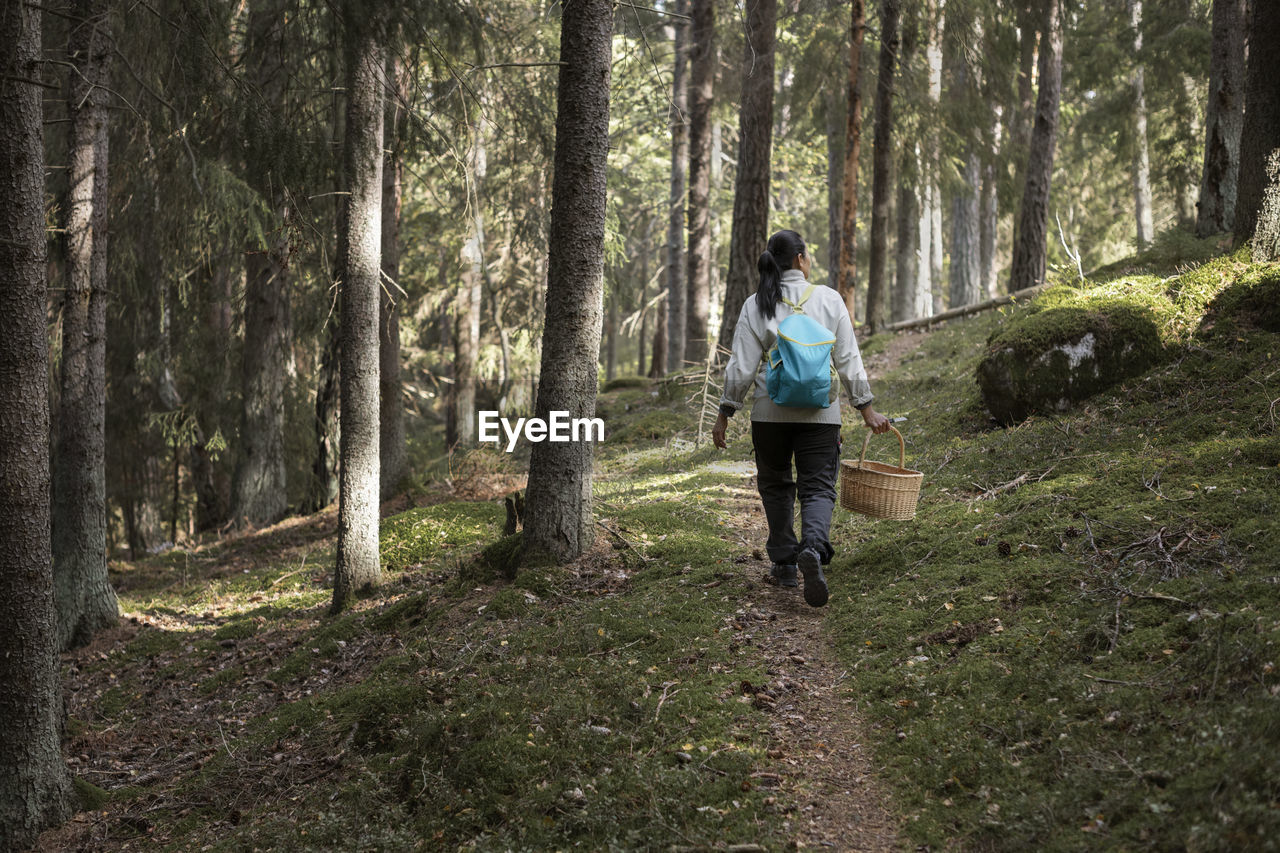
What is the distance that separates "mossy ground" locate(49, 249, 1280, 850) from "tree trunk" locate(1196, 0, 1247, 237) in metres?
3.25

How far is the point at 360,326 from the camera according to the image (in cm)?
788

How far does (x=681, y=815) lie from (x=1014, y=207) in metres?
17.2

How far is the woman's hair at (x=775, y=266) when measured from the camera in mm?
5352

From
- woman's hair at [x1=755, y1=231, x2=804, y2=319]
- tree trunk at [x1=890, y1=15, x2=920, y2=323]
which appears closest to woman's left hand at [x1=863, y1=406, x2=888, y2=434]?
woman's hair at [x1=755, y1=231, x2=804, y2=319]

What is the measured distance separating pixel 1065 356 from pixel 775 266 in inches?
130

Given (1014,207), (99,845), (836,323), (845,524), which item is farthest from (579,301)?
(1014,207)

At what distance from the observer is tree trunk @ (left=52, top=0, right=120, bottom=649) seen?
28.8 ft

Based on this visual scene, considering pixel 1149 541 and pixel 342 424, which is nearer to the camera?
pixel 1149 541

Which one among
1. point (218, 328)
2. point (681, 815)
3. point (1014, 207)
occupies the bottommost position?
point (681, 815)

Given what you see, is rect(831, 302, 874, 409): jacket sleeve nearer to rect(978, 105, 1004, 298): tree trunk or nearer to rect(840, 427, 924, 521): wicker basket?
rect(840, 427, 924, 521): wicker basket

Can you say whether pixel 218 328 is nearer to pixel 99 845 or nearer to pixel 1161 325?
pixel 99 845

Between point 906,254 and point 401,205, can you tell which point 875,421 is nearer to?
point 401,205

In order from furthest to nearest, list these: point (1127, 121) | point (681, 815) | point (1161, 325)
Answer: point (1127, 121), point (1161, 325), point (681, 815)

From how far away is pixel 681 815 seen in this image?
3.51m
